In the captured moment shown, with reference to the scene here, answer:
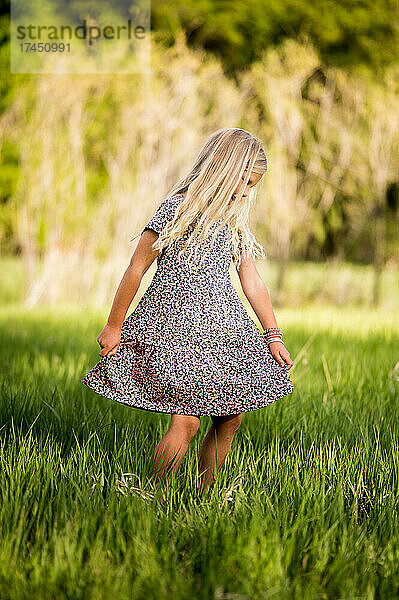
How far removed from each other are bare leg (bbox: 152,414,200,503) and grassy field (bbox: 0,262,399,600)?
44 millimetres

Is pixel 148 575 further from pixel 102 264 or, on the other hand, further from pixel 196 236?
pixel 102 264

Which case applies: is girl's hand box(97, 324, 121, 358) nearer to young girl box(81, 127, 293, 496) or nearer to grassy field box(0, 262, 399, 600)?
young girl box(81, 127, 293, 496)

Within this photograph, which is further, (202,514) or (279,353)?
(279,353)

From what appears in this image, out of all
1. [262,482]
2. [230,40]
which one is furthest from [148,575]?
[230,40]

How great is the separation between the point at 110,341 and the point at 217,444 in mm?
462

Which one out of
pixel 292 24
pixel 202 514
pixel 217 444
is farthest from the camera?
pixel 292 24

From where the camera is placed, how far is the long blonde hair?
6.86 ft

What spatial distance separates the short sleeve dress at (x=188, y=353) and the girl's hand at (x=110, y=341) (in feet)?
0.07

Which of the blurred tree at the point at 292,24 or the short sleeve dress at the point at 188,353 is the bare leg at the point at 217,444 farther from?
the blurred tree at the point at 292,24

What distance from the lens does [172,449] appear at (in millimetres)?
1995

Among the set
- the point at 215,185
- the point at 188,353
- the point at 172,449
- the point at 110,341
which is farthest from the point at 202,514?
the point at 215,185

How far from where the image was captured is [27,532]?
1629 millimetres

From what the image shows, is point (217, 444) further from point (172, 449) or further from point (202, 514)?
point (202, 514)

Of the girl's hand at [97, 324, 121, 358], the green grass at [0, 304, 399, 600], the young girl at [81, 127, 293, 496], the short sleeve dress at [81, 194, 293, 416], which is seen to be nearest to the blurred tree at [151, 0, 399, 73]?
the green grass at [0, 304, 399, 600]
